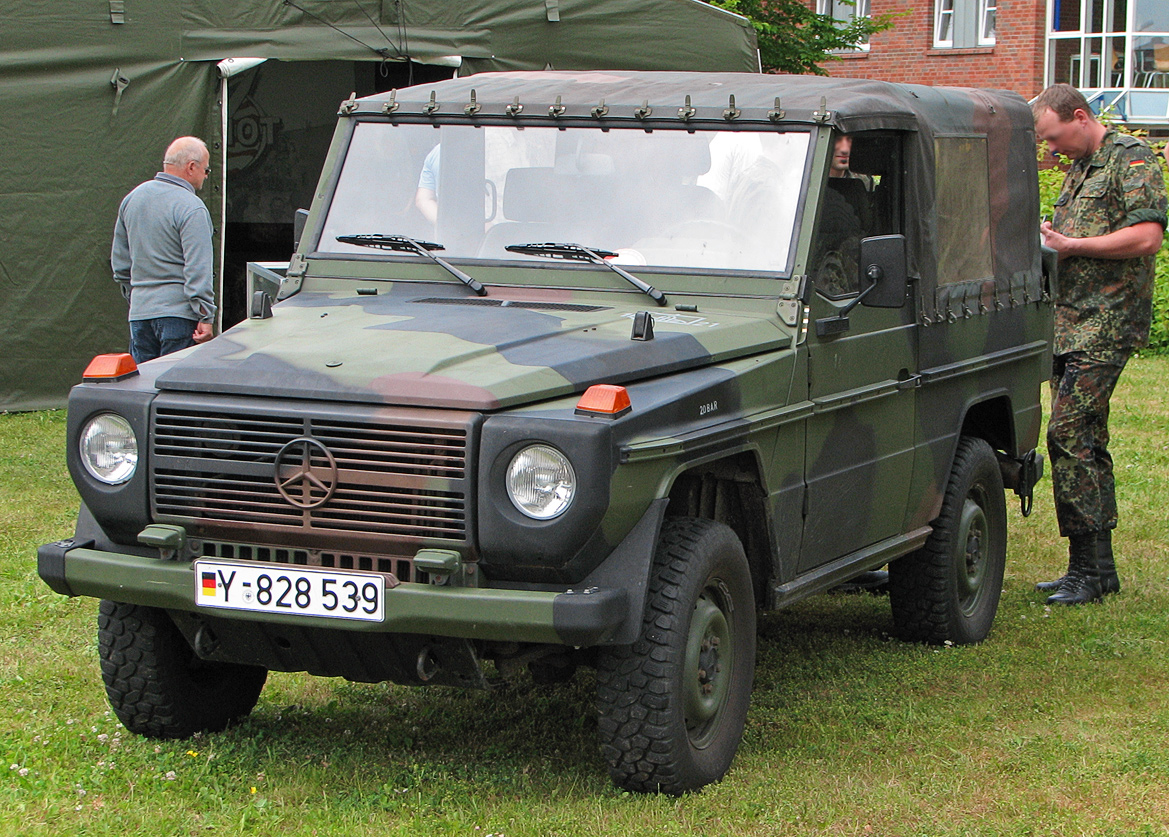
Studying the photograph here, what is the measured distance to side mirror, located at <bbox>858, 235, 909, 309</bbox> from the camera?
5.06 m

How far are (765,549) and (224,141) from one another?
851cm

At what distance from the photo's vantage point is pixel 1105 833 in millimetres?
4309

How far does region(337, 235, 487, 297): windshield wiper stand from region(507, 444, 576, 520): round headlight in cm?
137

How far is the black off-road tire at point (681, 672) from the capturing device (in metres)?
4.22

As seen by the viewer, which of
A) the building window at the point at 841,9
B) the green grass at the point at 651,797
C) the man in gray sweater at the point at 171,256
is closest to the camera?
the green grass at the point at 651,797

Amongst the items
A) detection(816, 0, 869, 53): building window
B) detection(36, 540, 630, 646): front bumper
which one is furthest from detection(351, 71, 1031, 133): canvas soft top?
detection(816, 0, 869, 53): building window

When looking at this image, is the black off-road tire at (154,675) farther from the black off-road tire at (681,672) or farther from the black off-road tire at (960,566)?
the black off-road tire at (960,566)

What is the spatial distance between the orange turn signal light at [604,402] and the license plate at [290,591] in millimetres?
699

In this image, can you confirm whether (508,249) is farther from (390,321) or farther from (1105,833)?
(1105,833)

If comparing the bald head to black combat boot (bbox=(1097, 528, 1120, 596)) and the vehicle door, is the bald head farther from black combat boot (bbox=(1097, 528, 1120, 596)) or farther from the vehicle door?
black combat boot (bbox=(1097, 528, 1120, 596))

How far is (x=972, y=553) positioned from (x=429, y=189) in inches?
111

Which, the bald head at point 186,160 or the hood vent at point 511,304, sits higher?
the bald head at point 186,160

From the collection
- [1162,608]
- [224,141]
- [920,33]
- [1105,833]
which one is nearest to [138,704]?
[1105,833]

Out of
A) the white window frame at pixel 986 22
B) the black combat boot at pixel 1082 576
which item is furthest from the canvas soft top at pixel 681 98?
the white window frame at pixel 986 22
